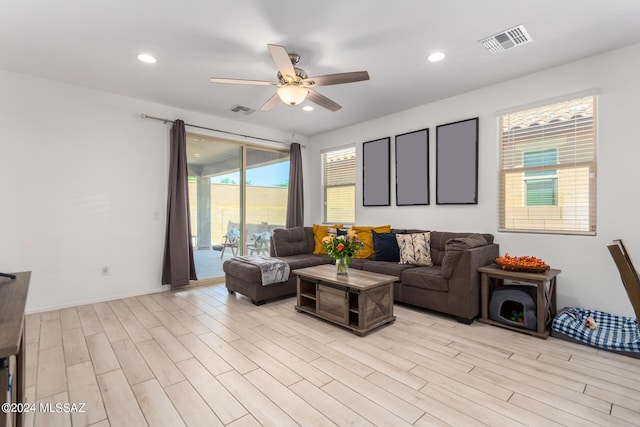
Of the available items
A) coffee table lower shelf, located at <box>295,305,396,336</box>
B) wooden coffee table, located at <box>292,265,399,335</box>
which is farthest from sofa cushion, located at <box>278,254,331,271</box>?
coffee table lower shelf, located at <box>295,305,396,336</box>

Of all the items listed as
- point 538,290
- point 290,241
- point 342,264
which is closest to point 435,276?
point 538,290

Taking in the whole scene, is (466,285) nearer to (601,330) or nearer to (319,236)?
(601,330)

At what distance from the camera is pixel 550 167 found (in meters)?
3.47

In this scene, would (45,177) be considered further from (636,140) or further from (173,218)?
(636,140)

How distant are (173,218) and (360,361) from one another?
3.46 meters

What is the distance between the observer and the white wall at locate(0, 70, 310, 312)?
3.51 metres

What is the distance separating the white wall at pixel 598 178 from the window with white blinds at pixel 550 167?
0.09 metres

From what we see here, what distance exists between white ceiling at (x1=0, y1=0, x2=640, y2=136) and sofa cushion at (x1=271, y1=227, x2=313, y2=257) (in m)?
2.22

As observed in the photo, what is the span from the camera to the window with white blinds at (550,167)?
3.22 meters

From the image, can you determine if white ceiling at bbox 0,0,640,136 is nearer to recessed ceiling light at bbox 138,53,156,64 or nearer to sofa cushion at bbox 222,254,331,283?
recessed ceiling light at bbox 138,53,156,64

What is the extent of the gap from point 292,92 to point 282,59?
427mm

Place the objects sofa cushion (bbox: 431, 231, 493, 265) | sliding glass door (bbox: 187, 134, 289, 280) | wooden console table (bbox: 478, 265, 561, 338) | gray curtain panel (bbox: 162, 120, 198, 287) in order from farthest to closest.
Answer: sliding glass door (bbox: 187, 134, 289, 280)
gray curtain panel (bbox: 162, 120, 198, 287)
sofa cushion (bbox: 431, 231, 493, 265)
wooden console table (bbox: 478, 265, 561, 338)

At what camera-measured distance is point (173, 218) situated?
454cm

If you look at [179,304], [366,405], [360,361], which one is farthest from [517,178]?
[179,304]
